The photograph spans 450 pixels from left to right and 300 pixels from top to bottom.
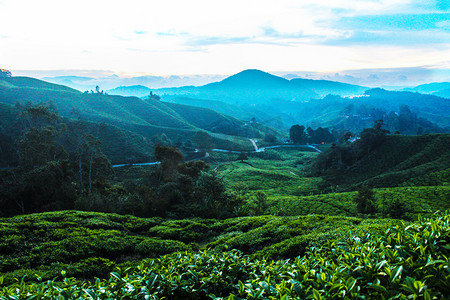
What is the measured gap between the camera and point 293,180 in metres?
53.8

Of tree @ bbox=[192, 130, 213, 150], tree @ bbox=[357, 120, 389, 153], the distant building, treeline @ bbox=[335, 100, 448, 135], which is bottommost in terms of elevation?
tree @ bbox=[192, 130, 213, 150]

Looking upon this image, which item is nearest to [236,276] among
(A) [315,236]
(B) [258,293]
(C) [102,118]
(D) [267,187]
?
(B) [258,293]

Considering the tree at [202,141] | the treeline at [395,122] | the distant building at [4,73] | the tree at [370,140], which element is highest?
the distant building at [4,73]

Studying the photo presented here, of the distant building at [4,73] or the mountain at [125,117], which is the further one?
the distant building at [4,73]

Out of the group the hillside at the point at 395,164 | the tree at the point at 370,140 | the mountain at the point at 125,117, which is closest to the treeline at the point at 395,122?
the mountain at the point at 125,117

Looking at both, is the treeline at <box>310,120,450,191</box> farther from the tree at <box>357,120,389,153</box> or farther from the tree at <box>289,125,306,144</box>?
the tree at <box>289,125,306,144</box>

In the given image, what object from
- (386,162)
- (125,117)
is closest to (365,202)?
(386,162)

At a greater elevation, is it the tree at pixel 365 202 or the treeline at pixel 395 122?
the treeline at pixel 395 122

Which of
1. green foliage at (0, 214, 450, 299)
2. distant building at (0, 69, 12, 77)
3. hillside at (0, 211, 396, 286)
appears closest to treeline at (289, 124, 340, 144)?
hillside at (0, 211, 396, 286)

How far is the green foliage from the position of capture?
4.13 m

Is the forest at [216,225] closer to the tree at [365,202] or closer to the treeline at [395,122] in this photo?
the tree at [365,202]

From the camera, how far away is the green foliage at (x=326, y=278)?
413 centimetres

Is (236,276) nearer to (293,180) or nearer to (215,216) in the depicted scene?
(215,216)

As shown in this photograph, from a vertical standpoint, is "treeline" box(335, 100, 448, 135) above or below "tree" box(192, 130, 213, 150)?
above
